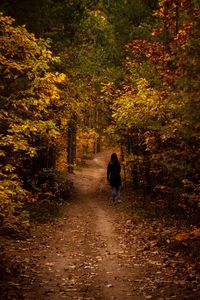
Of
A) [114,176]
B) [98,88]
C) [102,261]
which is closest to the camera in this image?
[102,261]

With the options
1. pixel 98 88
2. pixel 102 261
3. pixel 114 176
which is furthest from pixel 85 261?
pixel 98 88

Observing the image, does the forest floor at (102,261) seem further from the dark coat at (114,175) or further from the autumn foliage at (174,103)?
the dark coat at (114,175)

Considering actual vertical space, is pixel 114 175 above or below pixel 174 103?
below

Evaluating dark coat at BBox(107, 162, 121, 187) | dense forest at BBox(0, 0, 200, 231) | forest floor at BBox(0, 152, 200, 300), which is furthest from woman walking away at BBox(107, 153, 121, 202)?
forest floor at BBox(0, 152, 200, 300)

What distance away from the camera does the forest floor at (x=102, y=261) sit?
807 cm

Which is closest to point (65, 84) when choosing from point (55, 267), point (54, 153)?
point (54, 153)

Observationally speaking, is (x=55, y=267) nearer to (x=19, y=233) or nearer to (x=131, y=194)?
(x=19, y=233)

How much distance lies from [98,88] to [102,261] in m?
21.4

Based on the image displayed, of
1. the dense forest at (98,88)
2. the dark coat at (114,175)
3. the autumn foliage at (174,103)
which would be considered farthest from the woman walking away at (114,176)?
the autumn foliage at (174,103)

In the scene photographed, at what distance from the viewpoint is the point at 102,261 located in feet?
34.6

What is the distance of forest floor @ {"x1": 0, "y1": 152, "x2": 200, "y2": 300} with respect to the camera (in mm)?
8070

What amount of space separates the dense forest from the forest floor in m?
1.16

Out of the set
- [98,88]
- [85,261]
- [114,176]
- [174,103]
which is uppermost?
[98,88]

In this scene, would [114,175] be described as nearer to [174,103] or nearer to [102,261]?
[174,103]
